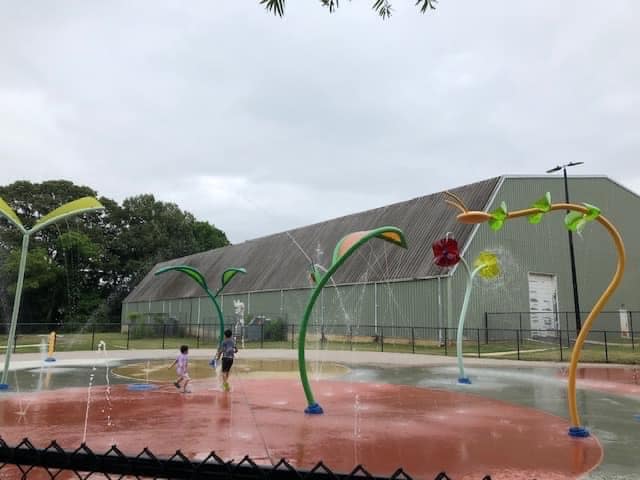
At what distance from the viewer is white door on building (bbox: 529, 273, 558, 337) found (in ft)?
105

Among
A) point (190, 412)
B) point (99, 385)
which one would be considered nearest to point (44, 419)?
point (190, 412)

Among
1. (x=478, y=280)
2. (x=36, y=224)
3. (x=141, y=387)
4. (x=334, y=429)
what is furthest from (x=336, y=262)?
(x=478, y=280)

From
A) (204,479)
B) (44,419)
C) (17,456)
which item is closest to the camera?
(204,479)

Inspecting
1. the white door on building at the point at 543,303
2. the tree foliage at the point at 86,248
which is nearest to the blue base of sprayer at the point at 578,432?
the white door on building at the point at 543,303

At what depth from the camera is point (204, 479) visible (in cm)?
220

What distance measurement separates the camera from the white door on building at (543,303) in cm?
3206

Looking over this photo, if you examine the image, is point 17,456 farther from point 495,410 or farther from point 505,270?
point 505,270

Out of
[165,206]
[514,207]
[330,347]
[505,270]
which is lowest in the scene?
[330,347]

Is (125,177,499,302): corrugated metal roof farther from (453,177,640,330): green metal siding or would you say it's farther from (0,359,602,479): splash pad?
(0,359,602,479): splash pad

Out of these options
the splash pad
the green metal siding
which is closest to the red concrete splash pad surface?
the splash pad

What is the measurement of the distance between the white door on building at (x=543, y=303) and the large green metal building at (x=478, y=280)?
0.24 feet

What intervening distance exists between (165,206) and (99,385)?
232ft

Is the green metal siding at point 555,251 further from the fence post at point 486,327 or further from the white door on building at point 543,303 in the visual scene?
the white door on building at point 543,303

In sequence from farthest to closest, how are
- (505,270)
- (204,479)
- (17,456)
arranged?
(505,270) → (17,456) → (204,479)
